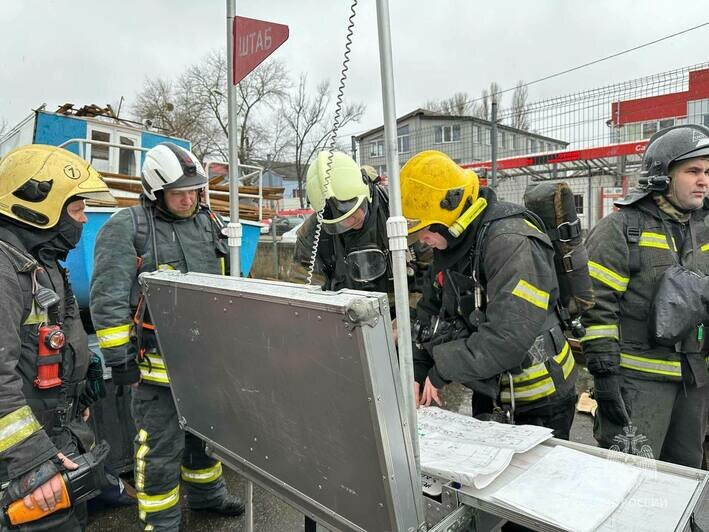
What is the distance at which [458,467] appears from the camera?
1368 mm

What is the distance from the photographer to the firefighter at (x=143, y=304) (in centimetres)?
255

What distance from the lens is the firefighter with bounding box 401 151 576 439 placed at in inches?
71.7

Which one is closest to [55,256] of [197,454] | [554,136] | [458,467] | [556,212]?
[197,454]

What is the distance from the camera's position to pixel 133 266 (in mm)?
2621

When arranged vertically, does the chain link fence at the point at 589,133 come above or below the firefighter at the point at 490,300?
above

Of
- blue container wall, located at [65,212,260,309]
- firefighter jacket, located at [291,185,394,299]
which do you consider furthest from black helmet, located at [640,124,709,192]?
blue container wall, located at [65,212,260,309]

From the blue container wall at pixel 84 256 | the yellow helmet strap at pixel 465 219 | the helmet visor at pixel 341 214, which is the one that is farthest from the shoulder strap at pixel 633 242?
the blue container wall at pixel 84 256

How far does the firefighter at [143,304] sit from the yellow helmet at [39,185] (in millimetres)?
479

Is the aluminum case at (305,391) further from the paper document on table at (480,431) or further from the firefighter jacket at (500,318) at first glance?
the firefighter jacket at (500,318)

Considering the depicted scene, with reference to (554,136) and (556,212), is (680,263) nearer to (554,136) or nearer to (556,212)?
(556,212)

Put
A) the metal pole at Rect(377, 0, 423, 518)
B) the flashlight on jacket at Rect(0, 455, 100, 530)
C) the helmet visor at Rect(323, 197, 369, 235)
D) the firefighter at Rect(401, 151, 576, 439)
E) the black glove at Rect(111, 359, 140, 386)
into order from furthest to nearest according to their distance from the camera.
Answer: the helmet visor at Rect(323, 197, 369, 235)
the black glove at Rect(111, 359, 140, 386)
the firefighter at Rect(401, 151, 576, 439)
the flashlight on jacket at Rect(0, 455, 100, 530)
the metal pole at Rect(377, 0, 423, 518)

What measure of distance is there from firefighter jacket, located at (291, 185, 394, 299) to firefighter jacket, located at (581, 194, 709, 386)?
1253 mm

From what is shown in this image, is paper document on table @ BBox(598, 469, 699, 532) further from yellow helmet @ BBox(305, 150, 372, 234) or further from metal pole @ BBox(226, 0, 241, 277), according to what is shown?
yellow helmet @ BBox(305, 150, 372, 234)

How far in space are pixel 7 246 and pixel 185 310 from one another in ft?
2.61
